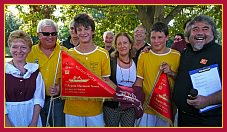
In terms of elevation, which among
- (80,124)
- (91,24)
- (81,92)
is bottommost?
(80,124)

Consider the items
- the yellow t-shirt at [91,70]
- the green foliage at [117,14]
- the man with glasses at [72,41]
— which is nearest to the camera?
the yellow t-shirt at [91,70]

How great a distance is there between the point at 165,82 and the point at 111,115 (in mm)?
815

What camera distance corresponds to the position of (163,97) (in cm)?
455

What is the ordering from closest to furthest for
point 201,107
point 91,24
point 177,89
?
point 201,107 → point 177,89 → point 91,24

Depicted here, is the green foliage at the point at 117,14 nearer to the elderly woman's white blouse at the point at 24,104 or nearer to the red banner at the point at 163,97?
the red banner at the point at 163,97

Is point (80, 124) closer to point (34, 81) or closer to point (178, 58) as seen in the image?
point (34, 81)

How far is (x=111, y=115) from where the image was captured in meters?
4.71

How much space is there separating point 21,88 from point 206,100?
1997 mm

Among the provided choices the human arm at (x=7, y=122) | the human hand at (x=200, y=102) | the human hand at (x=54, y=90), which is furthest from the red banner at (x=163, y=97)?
the human arm at (x=7, y=122)

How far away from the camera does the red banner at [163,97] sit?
14.8ft

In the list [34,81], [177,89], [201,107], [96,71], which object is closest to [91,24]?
[96,71]

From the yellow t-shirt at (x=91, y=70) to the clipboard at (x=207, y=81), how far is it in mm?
1110

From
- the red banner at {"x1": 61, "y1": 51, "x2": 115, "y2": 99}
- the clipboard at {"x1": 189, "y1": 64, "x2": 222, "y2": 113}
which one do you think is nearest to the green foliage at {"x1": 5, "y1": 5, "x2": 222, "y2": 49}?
the red banner at {"x1": 61, "y1": 51, "x2": 115, "y2": 99}

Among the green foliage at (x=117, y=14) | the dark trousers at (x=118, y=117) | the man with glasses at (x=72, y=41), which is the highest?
the green foliage at (x=117, y=14)
